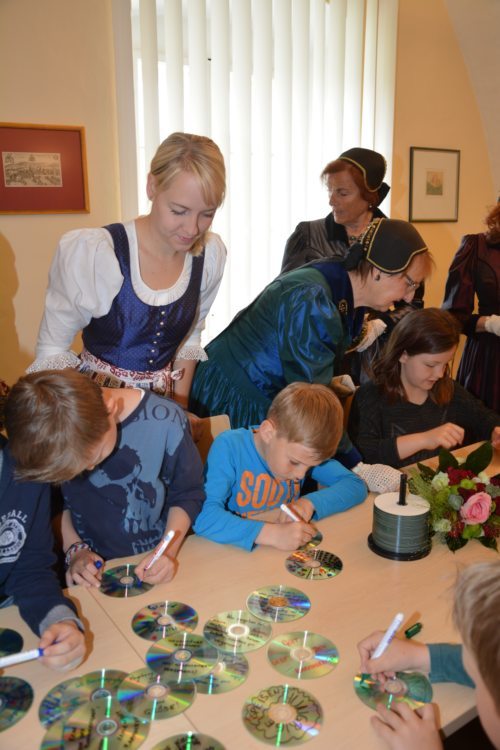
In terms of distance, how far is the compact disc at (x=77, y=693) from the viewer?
3.09 ft

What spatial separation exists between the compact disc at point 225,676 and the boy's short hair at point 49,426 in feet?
1.41

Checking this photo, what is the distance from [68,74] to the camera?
275 centimetres

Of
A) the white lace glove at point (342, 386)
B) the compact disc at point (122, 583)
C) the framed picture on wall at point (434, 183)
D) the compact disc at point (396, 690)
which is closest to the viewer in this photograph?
the compact disc at point (396, 690)

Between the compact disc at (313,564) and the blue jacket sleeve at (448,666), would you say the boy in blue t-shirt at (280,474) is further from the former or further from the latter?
the blue jacket sleeve at (448,666)

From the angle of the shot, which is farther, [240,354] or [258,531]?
[240,354]

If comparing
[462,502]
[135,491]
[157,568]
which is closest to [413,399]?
[462,502]

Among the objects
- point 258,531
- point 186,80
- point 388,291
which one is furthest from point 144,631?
point 186,80

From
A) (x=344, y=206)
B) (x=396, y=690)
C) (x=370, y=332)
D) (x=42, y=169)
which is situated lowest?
(x=396, y=690)

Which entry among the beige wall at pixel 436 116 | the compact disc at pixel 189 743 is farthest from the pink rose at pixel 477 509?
the beige wall at pixel 436 116

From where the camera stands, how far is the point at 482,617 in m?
0.79

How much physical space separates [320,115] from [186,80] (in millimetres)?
861

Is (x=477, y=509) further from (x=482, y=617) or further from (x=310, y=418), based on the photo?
(x=482, y=617)

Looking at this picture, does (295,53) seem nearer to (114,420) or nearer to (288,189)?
(288,189)

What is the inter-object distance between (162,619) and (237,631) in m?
0.14
